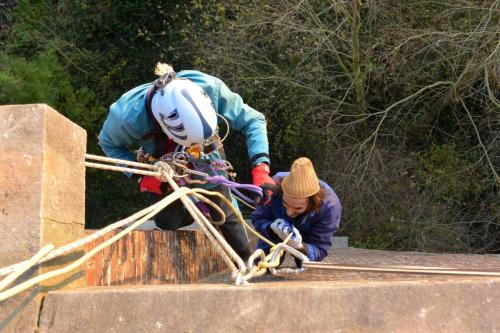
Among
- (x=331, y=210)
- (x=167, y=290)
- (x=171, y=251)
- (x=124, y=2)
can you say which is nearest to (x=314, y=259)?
(x=331, y=210)

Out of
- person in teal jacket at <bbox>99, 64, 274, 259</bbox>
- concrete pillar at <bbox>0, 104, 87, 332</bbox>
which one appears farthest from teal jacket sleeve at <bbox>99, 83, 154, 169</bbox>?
concrete pillar at <bbox>0, 104, 87, 332</bbox>

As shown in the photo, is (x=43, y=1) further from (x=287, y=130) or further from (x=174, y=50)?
(x=287, y=130)

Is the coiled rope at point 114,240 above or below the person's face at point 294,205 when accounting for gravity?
below

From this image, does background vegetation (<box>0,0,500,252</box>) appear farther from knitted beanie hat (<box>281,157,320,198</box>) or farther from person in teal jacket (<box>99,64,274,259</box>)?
knitted beanie hat (<box>281,157,320,198</box>)

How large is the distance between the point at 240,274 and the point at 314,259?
1.30 metres

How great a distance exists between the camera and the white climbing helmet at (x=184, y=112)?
3117 mm

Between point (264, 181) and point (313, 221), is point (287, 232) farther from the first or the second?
point (264, 181)

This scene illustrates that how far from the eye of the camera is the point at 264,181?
3.63m

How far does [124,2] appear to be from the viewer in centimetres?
970

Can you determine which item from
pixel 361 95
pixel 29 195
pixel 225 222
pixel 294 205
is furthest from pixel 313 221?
pixel 361 95

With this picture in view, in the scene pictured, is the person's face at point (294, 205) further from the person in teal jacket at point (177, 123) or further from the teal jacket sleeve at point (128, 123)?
the teal jacket sleeve at point (128, 123)

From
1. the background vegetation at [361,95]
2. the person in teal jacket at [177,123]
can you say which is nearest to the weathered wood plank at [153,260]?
the person in teal jacket at [177,123]

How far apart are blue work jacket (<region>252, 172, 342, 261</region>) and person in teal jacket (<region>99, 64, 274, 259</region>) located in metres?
0.19

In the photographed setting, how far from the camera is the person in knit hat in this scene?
3.12 m
